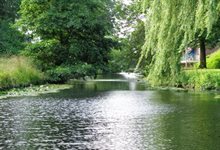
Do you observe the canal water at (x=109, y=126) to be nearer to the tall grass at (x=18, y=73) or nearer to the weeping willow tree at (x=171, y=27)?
the weeping willow tree at (x=171, y=27)

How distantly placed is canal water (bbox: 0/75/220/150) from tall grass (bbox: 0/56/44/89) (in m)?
6.73

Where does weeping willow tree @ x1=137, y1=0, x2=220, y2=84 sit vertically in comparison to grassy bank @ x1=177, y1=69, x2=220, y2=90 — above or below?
above

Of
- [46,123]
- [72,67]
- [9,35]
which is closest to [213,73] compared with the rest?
[72,67]

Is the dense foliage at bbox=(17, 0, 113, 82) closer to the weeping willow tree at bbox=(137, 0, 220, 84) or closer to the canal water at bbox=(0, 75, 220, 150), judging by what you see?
the canal water at bbox=(0, 75, 220, 150)

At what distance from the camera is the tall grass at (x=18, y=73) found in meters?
25.2

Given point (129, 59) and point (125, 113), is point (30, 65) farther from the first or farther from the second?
point (129, 59)

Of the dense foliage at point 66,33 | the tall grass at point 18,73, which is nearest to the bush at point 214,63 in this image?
the dense foliage at point 66,33

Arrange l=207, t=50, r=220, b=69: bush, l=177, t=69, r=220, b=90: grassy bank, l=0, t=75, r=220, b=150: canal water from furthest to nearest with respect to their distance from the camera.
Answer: l=207, t=50, r=220, b=69: bush
l=177, t=69, r=220, b=90: grassy bank
l=0, t=75, r=220, b=150: canal water

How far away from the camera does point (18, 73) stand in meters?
27.7

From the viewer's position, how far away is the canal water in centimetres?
995

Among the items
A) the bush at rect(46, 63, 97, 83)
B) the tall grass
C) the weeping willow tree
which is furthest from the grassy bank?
the weeping willow tree

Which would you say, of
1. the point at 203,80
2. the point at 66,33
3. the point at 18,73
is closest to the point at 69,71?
the point at 66,33

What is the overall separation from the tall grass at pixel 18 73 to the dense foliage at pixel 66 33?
2.53 m

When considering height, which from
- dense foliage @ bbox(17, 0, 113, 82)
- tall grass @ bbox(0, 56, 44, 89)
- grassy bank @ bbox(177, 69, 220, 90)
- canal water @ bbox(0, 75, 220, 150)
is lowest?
canal water @ bbox(0, 75, 220, 150)
